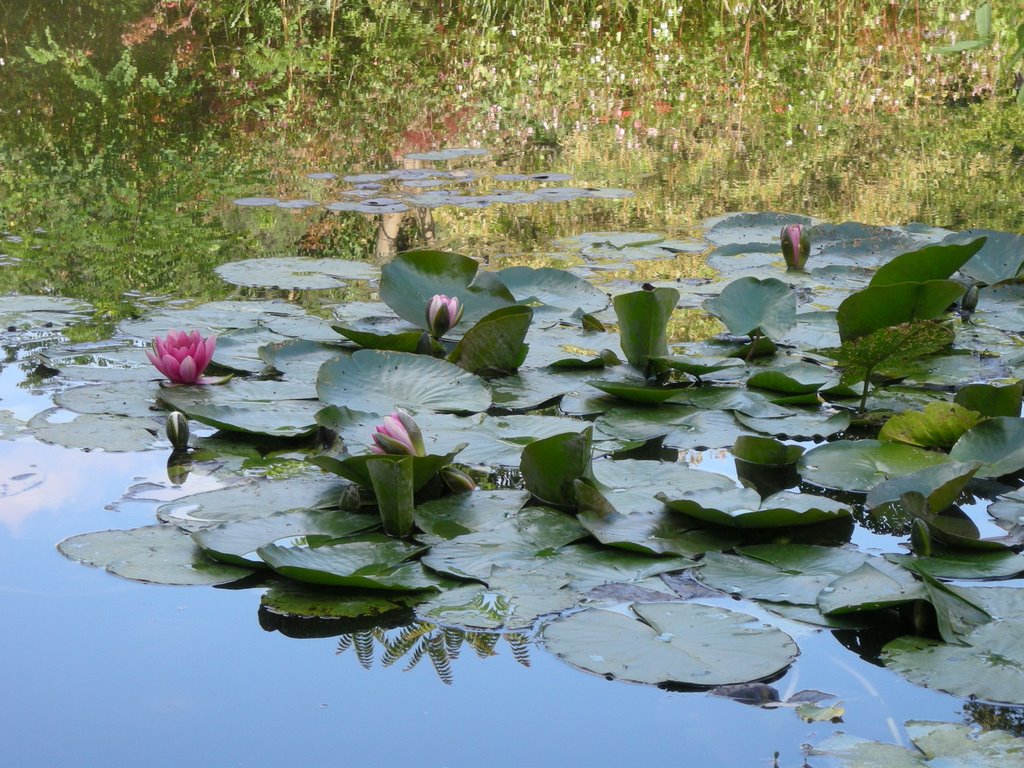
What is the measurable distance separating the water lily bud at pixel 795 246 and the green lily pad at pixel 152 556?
198 centimetres

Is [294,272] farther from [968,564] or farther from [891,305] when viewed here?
[968,564]

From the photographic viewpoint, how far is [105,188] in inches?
163

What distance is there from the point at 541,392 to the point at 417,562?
749 millimetres

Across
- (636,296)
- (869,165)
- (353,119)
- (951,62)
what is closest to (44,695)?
(636,296)

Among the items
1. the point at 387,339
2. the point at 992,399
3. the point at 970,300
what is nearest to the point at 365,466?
the point at 387,339

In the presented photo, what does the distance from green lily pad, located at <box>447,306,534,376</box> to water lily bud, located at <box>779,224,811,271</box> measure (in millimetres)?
1034

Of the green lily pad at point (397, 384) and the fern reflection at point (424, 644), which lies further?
the green lily pad at point (397, 384)

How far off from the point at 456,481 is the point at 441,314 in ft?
2.51

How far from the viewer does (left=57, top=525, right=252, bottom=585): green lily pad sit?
1490 millimetres

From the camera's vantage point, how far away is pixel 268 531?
1.59m

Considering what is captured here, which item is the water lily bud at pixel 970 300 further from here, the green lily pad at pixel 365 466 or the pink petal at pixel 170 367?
the pink petal at pixel 170 367

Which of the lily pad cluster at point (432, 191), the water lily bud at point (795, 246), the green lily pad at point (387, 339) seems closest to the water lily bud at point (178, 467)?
the green lily pad at point (387, 339)

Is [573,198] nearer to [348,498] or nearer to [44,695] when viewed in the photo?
[348,498]

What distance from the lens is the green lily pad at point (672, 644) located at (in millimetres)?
1255
